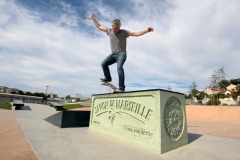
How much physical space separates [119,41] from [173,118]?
3395 millimetres

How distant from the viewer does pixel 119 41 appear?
6.57 meters

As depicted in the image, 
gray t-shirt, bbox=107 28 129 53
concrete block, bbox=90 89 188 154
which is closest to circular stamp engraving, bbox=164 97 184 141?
concrete block, bbox=90 89 188 154

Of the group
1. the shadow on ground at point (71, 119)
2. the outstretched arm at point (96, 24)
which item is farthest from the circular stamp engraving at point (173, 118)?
the shadow on ground at point (71, 119)

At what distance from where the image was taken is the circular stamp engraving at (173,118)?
450cm

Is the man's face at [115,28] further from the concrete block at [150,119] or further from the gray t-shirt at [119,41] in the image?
the concrete block at [150,119]

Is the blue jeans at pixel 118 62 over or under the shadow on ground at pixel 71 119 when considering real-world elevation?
over

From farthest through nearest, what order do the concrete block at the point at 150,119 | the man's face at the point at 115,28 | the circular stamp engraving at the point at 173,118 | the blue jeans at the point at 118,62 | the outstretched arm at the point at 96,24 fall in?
1. the outstretched arm at the point at 96,24
2. the man's face at the point at 115,28
3. the blue jeans at the point at 118,62
4. the circular stamp engraving at the point at 173,118
5. the concrete block at the point at 150,119

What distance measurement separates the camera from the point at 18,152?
3.66 meters

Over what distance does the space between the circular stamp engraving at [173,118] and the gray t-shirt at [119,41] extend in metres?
2.76

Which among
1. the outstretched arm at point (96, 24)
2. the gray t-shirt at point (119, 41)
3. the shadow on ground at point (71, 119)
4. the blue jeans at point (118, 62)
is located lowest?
the shadow on ground at point (71, 119)

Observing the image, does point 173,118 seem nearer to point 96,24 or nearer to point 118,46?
point 118,46

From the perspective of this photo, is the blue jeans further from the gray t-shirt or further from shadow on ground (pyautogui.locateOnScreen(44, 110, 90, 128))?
shadow on ground (pyautogui.locateOnScreen(44, 110, 90, 128))

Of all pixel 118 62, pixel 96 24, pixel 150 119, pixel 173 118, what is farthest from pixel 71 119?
pixel 173 118

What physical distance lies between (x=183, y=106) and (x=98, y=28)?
429 cm
